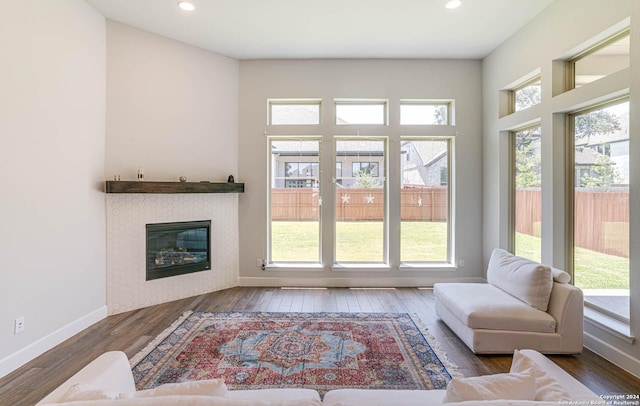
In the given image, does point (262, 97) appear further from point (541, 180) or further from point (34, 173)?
point (541, 180)

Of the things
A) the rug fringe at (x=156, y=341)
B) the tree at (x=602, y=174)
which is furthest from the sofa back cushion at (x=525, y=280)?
the rug fringe at (x=156, y=341)

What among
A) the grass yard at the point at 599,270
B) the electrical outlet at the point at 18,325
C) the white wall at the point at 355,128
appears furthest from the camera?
the white wall at the point at 355,128

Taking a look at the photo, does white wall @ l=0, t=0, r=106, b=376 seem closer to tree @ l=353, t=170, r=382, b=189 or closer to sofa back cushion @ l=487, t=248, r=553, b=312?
tree @ l=353, t=170, r=382, b=189

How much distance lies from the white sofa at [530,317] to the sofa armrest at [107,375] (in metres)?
2.54

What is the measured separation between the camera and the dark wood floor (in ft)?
7.54

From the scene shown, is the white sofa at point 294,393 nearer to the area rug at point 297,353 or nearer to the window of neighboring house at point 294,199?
the area rug at point 297,353

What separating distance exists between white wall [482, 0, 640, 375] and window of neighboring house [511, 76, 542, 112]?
17 centimetres

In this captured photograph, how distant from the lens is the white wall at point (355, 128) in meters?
4.62

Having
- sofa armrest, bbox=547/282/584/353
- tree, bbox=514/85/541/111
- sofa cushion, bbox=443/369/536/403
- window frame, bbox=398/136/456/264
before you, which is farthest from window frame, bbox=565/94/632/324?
sofa cushion, bbox=443/369/536/403

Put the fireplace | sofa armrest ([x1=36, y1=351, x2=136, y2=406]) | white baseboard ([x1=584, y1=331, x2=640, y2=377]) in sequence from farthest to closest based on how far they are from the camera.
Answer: the fireplace, white baseboard ([x1=584, y1=331, x2=640, y2=377]), sofa armrest ([x1=36, y1=351, x2=136, y2=406])

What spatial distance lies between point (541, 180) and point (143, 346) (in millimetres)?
4398

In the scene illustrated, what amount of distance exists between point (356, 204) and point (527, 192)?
2202 mm

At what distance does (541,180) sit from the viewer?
351cm

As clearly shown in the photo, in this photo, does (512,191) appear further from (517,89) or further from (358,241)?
(358,241)
